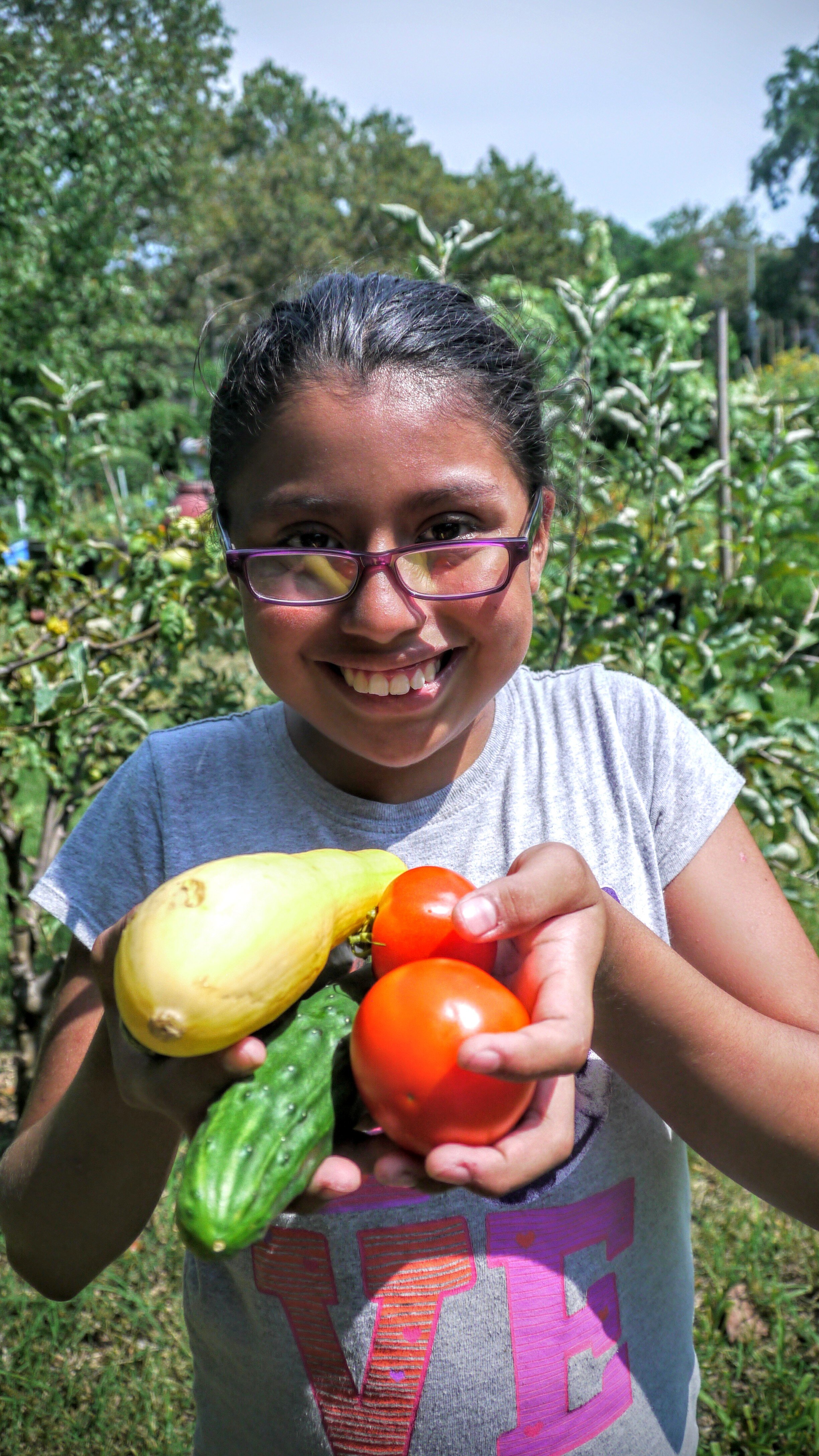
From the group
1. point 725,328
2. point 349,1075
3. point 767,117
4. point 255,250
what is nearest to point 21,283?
point 725,328

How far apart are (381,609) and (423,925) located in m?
0.42

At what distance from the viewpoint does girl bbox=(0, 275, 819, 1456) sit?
129 centimetres

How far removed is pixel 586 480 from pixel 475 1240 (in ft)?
6.39

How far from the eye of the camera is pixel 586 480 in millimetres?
2648

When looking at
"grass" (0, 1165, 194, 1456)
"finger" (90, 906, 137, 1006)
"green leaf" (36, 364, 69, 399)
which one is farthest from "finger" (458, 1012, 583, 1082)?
"green leaf" (36, 364, 69, 399)

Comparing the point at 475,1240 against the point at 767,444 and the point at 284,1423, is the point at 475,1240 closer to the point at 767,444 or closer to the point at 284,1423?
the point at 284,1423

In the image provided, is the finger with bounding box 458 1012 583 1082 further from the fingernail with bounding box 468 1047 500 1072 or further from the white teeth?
the white teeth

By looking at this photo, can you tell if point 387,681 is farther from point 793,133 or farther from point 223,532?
point 793,133

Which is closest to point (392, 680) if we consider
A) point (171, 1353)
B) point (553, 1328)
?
point (553, 1328)

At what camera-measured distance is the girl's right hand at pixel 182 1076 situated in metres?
0.96

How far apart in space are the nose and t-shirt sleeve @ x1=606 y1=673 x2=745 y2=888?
46 cm

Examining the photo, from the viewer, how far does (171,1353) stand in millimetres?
2564

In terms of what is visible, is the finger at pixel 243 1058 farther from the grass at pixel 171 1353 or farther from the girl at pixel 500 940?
the grass at pixel 171 1353

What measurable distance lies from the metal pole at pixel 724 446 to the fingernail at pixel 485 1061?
231 cm
